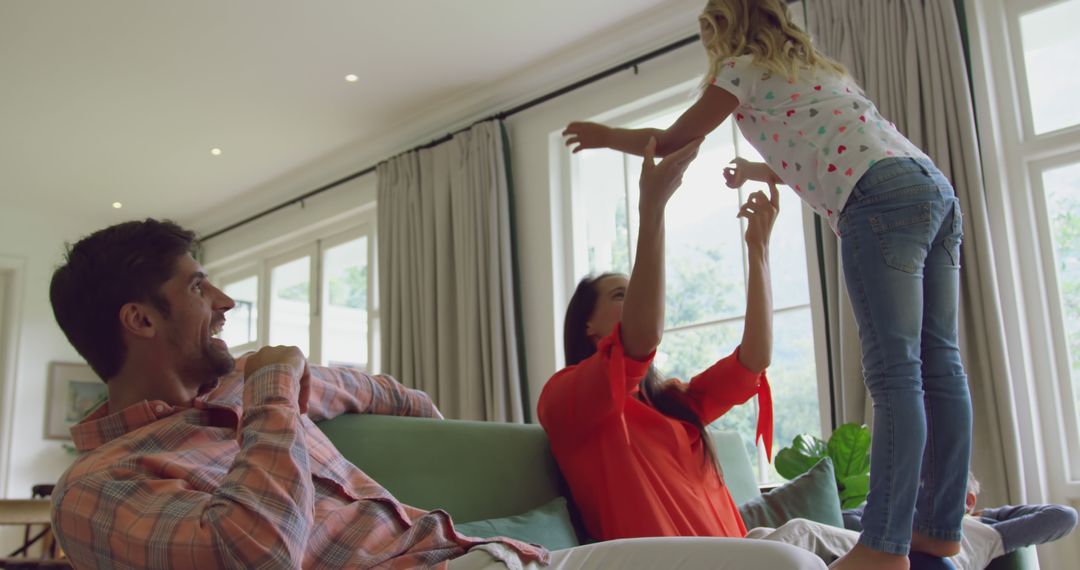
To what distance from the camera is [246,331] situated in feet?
26.7

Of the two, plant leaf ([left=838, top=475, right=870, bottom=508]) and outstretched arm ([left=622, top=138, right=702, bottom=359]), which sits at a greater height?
outstretched arm ([left=622, top=138, right=702, bottom=359])

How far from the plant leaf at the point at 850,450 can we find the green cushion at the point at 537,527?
1.58 meters

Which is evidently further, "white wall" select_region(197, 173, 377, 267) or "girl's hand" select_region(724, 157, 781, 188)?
"white wall" select_region(197, 173, 377, 267)

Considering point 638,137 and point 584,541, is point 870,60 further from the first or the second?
point 584,541

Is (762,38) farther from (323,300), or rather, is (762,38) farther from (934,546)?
(323,300)

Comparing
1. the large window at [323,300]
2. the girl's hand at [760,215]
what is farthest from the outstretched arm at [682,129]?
the large window at [323,300]

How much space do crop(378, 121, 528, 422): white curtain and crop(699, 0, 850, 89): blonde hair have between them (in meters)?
3.74

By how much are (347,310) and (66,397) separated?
279 cm

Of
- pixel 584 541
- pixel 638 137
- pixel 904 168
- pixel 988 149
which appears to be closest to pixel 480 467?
pixel 584 541

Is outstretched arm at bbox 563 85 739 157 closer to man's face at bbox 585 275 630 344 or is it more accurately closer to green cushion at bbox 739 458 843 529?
man's face at bbox 585 275 630 344

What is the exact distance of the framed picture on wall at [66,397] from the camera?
7.98 m

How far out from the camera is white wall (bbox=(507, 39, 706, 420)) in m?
5.46

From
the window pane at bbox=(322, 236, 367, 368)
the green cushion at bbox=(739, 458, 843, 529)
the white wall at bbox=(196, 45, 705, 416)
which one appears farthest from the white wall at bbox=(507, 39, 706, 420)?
the green cushion at bbox=(739, 458, 843, 529)

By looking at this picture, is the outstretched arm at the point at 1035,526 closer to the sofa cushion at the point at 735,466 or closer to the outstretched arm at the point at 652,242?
the sofa cushion at the point at 735,466
